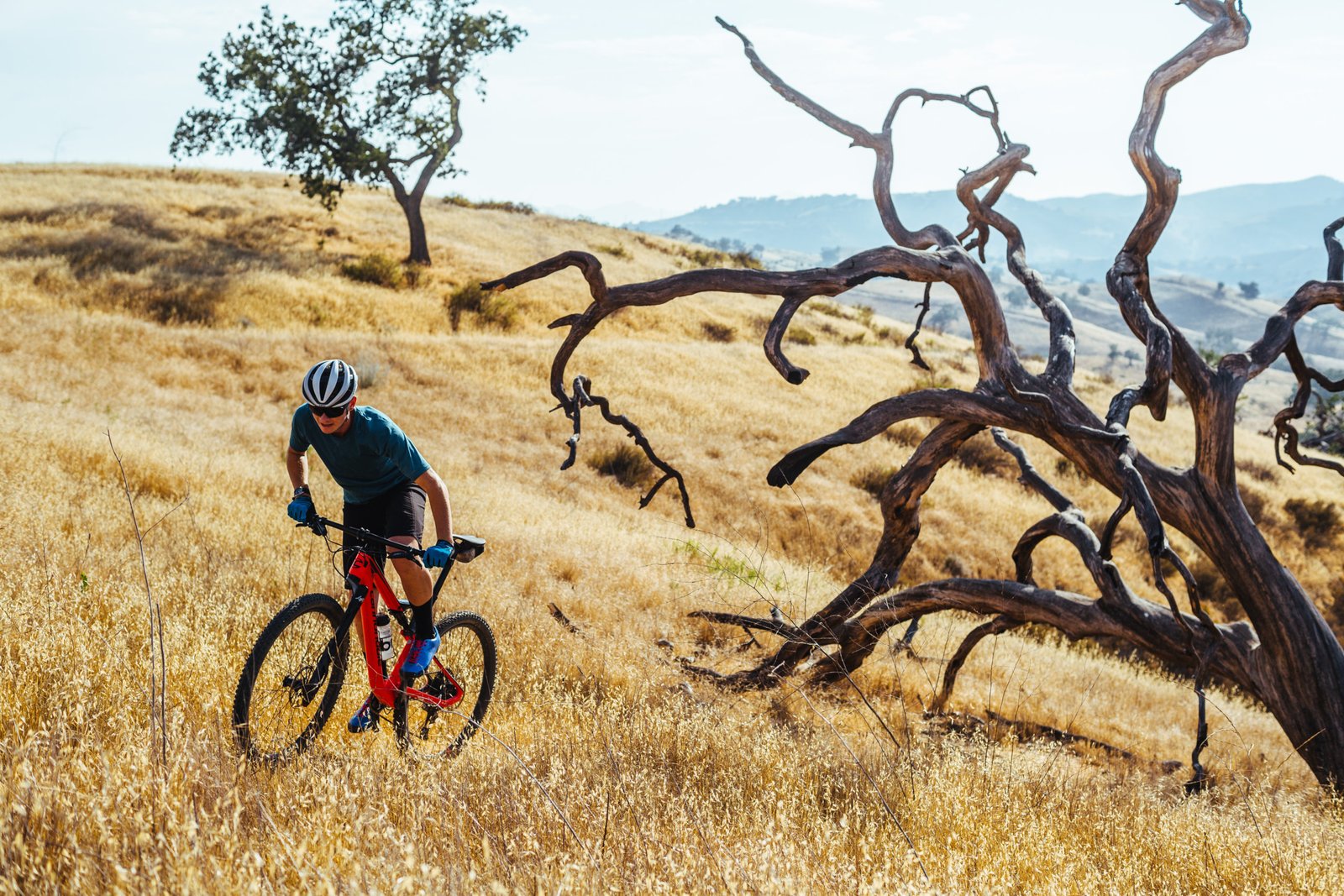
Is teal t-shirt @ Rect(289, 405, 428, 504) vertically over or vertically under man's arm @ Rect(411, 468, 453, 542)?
over

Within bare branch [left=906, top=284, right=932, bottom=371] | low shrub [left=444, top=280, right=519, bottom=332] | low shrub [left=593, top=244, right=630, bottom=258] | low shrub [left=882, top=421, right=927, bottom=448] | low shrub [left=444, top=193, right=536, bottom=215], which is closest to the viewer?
bare branch [left=906, top=284, right=932, bottom=371]

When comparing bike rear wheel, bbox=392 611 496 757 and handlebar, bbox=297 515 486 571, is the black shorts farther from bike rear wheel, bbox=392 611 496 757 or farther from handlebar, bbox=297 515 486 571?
bike rear wheel, bbox=392 611 496 757

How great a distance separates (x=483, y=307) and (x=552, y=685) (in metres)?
25.4

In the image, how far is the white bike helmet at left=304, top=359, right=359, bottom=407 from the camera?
446 centimetres

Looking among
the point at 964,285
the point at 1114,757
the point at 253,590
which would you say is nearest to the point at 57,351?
the point at 253,590

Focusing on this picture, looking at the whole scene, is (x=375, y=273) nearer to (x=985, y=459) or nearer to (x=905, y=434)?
(x=905, y=434)

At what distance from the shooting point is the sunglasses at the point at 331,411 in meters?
4.54

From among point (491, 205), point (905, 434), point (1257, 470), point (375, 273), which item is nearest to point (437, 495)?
point (905, 434)

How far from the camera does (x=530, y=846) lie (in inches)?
124

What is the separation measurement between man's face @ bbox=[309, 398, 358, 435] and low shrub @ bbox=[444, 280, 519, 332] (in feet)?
82.8

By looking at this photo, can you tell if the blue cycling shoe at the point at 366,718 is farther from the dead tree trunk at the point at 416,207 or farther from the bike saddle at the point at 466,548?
the dead tree trunk at the point at 416,207

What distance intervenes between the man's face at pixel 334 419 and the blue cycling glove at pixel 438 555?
0.79 metres

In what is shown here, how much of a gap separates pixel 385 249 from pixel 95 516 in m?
31.1

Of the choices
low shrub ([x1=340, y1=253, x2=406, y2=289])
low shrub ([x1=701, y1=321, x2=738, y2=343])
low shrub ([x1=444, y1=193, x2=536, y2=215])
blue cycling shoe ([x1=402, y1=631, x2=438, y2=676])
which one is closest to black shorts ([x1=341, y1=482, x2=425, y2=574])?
blue cycling shoe ([x1=402, y1=631, x2=438, y2=676])
